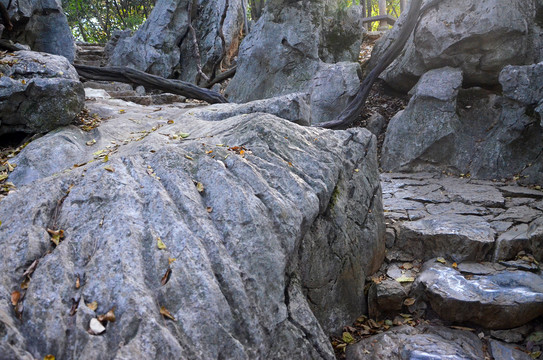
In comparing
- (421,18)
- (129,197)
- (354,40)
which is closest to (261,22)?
(354,40)

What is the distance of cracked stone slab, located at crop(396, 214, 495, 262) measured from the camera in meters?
4.17

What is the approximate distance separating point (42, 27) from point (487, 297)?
459 inches

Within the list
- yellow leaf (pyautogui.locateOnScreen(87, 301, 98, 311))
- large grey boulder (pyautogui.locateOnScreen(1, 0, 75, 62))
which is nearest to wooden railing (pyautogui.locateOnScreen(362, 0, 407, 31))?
large grey boulder (pyautogui.locateOnScreen(1, 0, 75, 62))

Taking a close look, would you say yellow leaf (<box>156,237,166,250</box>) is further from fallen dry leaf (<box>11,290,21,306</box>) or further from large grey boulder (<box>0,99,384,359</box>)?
fallen dry leaf (<box>11,290,21,306</box>)

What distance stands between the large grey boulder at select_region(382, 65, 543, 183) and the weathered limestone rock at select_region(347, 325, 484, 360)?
3.61 metres

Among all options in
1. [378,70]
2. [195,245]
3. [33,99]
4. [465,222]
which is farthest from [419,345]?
[378,70]

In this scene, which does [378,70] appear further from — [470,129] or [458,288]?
[458,288]

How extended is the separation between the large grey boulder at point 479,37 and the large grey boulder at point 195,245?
4705mm

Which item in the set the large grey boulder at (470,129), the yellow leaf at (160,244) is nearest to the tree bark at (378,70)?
the large grey boulder at (470,129)

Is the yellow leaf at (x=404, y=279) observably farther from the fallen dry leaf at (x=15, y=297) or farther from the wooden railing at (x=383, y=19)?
the wooden railing at (x=383, y=19)

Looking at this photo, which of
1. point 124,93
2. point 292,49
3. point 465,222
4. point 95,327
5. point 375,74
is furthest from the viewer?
point 292,49

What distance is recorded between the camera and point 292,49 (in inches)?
395

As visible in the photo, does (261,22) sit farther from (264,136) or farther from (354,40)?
(264,136)

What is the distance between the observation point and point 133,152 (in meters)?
3.42
